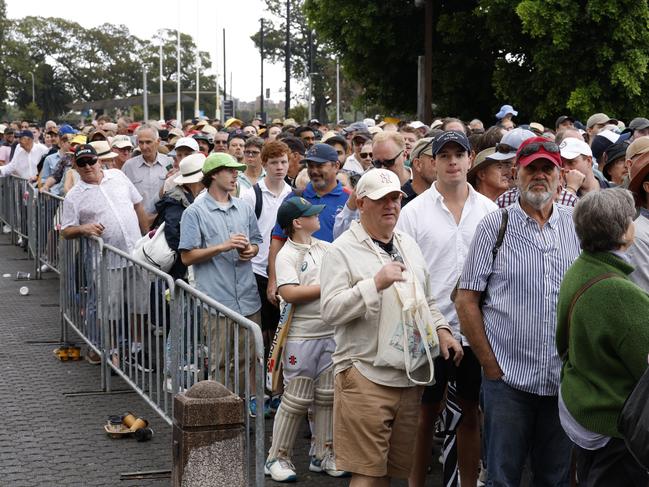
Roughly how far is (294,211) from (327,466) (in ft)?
5.44

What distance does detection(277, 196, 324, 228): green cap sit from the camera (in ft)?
23.2

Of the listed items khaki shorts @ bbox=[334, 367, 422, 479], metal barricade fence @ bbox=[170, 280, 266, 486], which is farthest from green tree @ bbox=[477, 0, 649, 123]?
khaki shorts @ bbox=[334, 367, 422, 479]

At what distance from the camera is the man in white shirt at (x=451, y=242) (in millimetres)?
6137

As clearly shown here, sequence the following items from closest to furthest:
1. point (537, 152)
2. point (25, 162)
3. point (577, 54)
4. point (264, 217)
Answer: point (537, 152)
point (264, 217)
point (25, 162)
point (577, 54)

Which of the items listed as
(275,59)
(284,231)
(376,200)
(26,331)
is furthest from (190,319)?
(275,59)

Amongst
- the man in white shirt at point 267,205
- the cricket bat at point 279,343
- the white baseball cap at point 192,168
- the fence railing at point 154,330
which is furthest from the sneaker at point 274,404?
the white baseball cap at point 192,168

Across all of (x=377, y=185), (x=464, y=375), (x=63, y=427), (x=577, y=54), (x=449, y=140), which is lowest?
(x=63, y=427)

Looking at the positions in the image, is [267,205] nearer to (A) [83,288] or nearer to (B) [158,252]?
(B) [158,252]

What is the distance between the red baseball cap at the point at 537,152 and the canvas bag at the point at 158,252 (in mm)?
3955

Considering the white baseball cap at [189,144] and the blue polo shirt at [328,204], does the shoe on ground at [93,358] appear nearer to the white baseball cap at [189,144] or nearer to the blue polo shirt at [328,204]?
the white baseball cap at [189,144]

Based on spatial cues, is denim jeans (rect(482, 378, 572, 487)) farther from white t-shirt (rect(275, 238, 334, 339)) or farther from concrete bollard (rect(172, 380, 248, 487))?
white t-shirt (rect(275, 238, 334, 339))

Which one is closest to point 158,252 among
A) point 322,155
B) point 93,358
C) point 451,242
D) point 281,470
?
point 322,155

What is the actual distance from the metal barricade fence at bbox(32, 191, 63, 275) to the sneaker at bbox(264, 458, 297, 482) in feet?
20.5

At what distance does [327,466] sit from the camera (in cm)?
706
